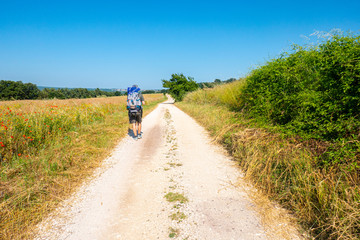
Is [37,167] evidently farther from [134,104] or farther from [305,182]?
[305,182]

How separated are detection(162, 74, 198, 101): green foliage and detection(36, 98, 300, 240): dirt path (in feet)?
88.8

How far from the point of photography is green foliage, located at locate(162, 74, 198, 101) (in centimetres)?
3105

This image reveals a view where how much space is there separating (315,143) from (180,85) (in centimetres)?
2917

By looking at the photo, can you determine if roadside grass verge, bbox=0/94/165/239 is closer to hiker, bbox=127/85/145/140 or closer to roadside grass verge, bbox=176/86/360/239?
hiker, bbox=127/85/145/140

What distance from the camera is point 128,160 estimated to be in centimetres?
455

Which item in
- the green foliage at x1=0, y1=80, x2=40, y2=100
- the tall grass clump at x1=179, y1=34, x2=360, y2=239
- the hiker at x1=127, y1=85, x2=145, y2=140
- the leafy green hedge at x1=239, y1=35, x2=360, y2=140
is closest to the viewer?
the tall grass clump at x1=179, y1=34, x2=360, y2=239

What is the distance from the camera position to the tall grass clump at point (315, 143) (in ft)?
6.91

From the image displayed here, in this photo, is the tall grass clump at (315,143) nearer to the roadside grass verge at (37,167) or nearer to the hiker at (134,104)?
the roadside grass verge at (37,167)

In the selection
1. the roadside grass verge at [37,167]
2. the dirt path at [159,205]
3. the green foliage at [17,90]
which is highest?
the green foliage at [17,90]

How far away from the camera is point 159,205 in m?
2.66

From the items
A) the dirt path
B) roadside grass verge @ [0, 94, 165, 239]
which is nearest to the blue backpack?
roadside grass verge @ [0, 94, 165, 239]

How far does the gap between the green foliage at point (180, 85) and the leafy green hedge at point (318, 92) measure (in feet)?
85.8

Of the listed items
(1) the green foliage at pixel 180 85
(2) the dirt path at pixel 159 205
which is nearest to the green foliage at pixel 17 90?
(1) the green foliage at pixel 180 85

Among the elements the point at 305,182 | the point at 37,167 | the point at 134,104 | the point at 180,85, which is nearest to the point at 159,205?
the point at 305,182
